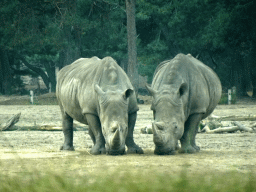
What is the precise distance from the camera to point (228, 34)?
28891 millimetres

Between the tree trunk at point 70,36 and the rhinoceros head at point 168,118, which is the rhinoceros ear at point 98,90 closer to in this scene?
the rhinoceros head at point 168,118

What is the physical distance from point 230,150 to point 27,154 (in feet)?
11.7

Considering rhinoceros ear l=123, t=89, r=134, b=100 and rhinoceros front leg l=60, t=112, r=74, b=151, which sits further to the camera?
rhinoceros front leg l=60, t=112, r=74, b=151

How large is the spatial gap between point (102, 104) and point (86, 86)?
2.72ft

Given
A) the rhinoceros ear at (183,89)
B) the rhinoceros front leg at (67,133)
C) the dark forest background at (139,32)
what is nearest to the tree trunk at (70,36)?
the dark forest background at (139,32)

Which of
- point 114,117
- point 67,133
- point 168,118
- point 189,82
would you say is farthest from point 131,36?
point 114,117

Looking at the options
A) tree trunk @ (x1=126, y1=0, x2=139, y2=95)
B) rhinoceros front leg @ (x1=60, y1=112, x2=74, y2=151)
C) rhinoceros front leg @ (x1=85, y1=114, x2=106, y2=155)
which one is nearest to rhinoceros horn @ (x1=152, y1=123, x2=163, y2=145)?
rhinoceros front leg @ (x1=85, y1=114, x2=106, y2=155)

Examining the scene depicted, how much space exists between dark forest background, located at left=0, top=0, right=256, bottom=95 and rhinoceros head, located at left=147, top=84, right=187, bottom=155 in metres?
18.6

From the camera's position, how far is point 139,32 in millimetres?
38062

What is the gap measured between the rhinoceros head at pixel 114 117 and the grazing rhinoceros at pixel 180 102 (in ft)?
1.58

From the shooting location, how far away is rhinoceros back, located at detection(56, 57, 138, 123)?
943cm

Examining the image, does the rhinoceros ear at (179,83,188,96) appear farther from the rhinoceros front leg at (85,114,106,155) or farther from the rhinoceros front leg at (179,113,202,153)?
the rhinoceros front leg at (85,114,106,155)

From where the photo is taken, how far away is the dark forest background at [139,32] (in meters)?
28.7

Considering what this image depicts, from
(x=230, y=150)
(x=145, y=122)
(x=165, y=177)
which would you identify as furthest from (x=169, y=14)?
(x=165, y=177)
